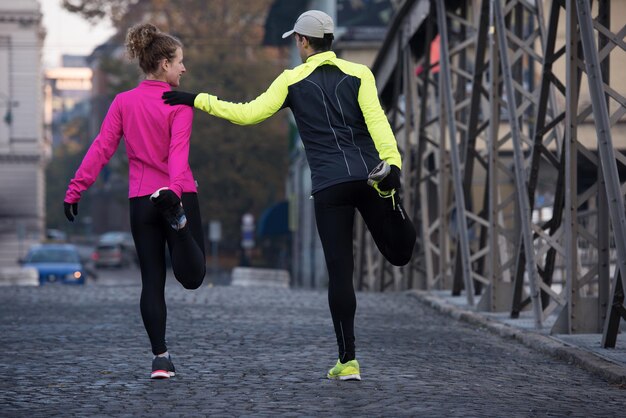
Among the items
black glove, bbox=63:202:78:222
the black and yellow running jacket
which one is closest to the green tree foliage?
black glove, bbox=63:202:78:222

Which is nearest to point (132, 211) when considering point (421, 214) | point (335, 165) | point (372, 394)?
point (335, 165)

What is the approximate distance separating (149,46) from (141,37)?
6cm

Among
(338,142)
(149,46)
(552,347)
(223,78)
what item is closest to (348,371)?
(338,142)

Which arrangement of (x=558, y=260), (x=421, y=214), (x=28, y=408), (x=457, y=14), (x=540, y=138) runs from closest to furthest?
(x=28, y=408), (x=540, y=138), (x=558, y=260), (x=457, y=14), (x=421, y=214)

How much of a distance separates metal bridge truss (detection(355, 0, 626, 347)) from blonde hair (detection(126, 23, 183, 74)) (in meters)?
2.94

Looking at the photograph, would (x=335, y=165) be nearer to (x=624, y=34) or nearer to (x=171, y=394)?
(x=171, y=394)

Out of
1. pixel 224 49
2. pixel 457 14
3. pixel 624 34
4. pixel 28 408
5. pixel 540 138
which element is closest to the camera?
pixel 28 408

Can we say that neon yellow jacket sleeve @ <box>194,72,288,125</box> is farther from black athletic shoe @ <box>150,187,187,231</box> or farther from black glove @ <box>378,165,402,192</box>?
black glove @ <box>378,165,402,192</box>

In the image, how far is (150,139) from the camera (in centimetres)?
772

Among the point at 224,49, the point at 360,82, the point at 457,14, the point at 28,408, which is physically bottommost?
the point at 28,408

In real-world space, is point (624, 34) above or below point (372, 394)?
above

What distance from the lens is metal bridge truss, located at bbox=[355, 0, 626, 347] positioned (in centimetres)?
962

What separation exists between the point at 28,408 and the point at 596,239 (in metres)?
4.97

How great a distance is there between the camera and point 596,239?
33.9 feet
